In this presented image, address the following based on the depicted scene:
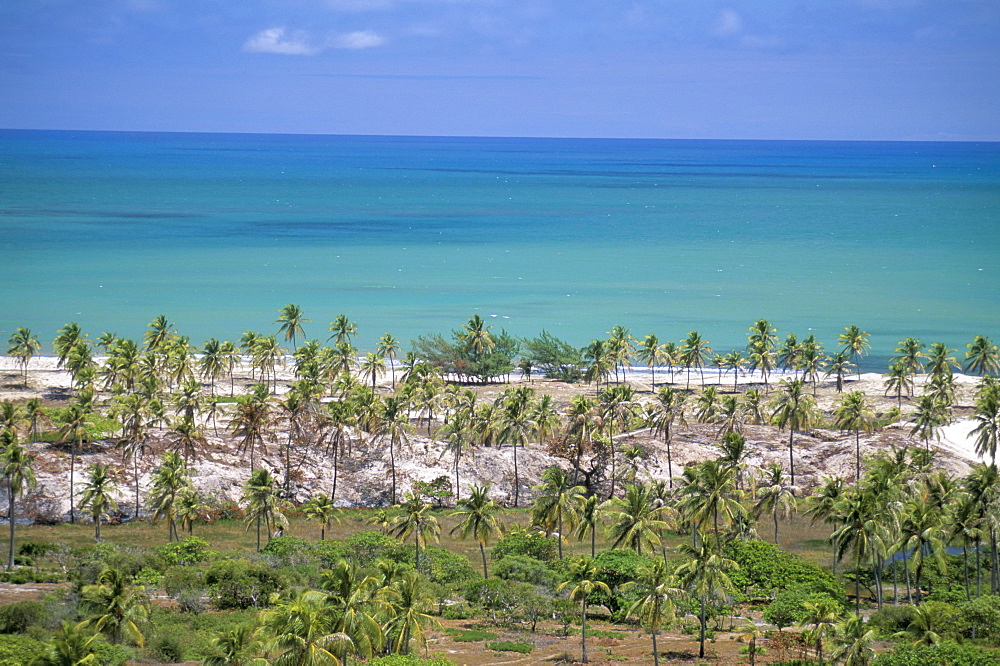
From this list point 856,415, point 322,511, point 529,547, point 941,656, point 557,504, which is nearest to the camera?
point 941,656

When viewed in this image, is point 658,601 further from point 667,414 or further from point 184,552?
point 667,414

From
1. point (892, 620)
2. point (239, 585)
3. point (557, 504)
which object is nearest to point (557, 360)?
point (557, 504)

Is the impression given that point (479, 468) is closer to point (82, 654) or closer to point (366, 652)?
point (366, 652)

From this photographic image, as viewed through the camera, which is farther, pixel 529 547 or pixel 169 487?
pixel 529 547

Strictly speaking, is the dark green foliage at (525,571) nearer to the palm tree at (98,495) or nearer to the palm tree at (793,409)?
the palm tree at (98,495)

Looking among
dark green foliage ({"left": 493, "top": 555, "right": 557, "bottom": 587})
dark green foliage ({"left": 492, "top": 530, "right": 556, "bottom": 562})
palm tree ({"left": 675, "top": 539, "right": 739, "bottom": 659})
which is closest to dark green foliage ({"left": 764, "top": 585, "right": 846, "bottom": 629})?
palm tree ({"left": 675, "top": 539, "right": 739, "bottom": 659})
